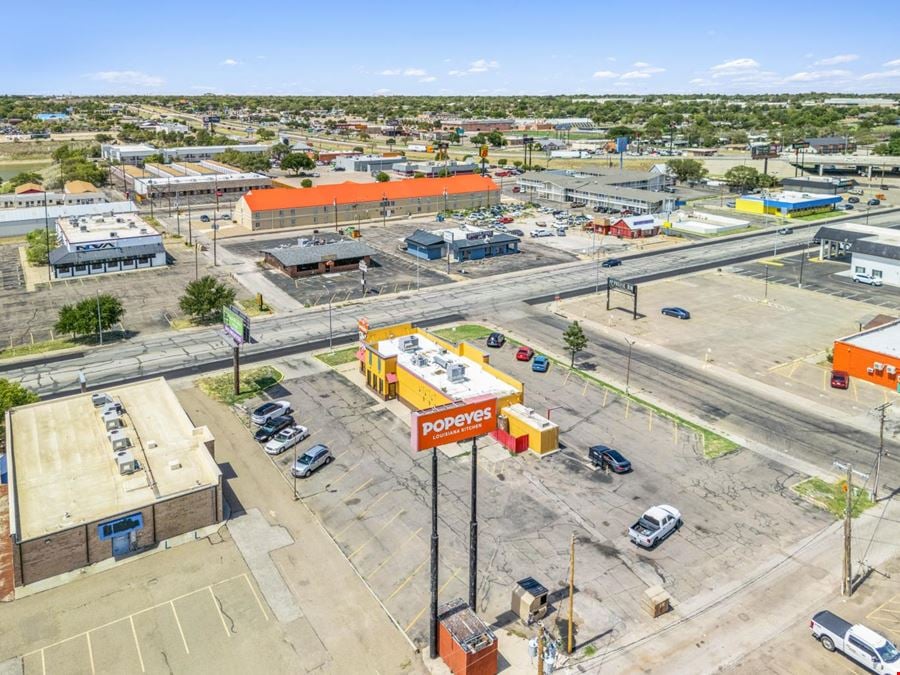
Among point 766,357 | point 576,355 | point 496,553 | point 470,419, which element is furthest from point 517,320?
point 470,419

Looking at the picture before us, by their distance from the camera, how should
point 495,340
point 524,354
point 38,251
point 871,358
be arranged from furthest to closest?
point 38,251 → point 495,340 → point 524,354 → point 871,358

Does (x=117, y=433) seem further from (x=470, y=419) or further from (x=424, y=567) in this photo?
(x=470, y=419)

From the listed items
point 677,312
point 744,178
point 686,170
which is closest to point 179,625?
point 677,312

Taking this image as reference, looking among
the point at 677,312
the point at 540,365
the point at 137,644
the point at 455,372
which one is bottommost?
the point at 137,644

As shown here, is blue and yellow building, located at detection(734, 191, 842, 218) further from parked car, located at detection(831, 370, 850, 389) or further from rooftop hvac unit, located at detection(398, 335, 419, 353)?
rooftop hvac unit, located at detection(398, 335, 419, 353)

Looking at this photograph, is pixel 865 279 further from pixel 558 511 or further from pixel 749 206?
pixel 558 511

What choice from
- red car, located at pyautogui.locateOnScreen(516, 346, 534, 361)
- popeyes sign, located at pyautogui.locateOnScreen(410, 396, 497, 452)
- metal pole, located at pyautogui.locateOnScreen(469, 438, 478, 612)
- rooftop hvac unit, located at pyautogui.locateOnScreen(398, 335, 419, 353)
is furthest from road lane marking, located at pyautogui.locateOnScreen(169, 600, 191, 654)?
red car, located at pyautogui.locateOnScreen(516, 346, 534, 361)
